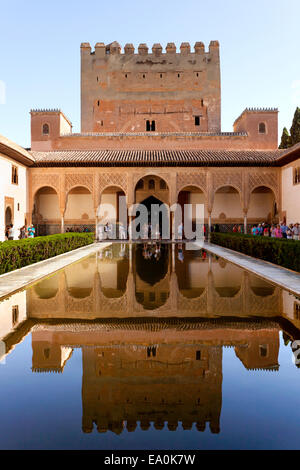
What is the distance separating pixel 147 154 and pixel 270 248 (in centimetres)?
1320

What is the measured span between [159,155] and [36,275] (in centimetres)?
1525

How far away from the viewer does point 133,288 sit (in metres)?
6.74

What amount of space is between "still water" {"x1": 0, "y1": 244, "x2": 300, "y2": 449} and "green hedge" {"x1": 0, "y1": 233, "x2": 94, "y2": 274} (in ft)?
9.38

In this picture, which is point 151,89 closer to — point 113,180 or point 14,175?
point 113,180

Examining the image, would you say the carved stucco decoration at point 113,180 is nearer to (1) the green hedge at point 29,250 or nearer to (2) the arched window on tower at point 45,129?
(1) the green hedge at point 29,250

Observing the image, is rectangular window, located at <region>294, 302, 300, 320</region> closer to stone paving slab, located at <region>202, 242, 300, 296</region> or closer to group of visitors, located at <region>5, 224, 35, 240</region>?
stone paving slab, located at <region>202, 242, 300, 296</region>

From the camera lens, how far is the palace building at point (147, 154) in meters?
21.1

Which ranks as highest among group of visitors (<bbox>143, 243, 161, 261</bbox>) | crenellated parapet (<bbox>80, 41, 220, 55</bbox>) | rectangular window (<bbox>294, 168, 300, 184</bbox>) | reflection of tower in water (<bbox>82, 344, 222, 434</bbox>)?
crenellated parapet (<bbox>80, 41, 220, 55</bbox>)

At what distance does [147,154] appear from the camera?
22109mm

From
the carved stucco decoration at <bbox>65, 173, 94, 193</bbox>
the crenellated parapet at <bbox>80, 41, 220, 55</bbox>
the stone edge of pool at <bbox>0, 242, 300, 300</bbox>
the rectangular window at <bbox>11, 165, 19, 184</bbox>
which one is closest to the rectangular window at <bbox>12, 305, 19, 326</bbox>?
the stone edge of pool at <bbox>0, 242, 300, 300</bbox>

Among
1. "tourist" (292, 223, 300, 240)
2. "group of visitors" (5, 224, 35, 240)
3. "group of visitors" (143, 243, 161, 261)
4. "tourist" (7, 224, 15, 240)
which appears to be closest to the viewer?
"group of visitors" (143, 243, 161, 261)

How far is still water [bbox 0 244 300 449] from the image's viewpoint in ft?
7.21

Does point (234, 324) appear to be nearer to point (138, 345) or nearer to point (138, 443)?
point (138, 345)

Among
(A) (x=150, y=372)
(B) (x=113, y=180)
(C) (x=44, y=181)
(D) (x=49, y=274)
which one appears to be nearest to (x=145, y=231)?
(B) (x=113, y=180)
